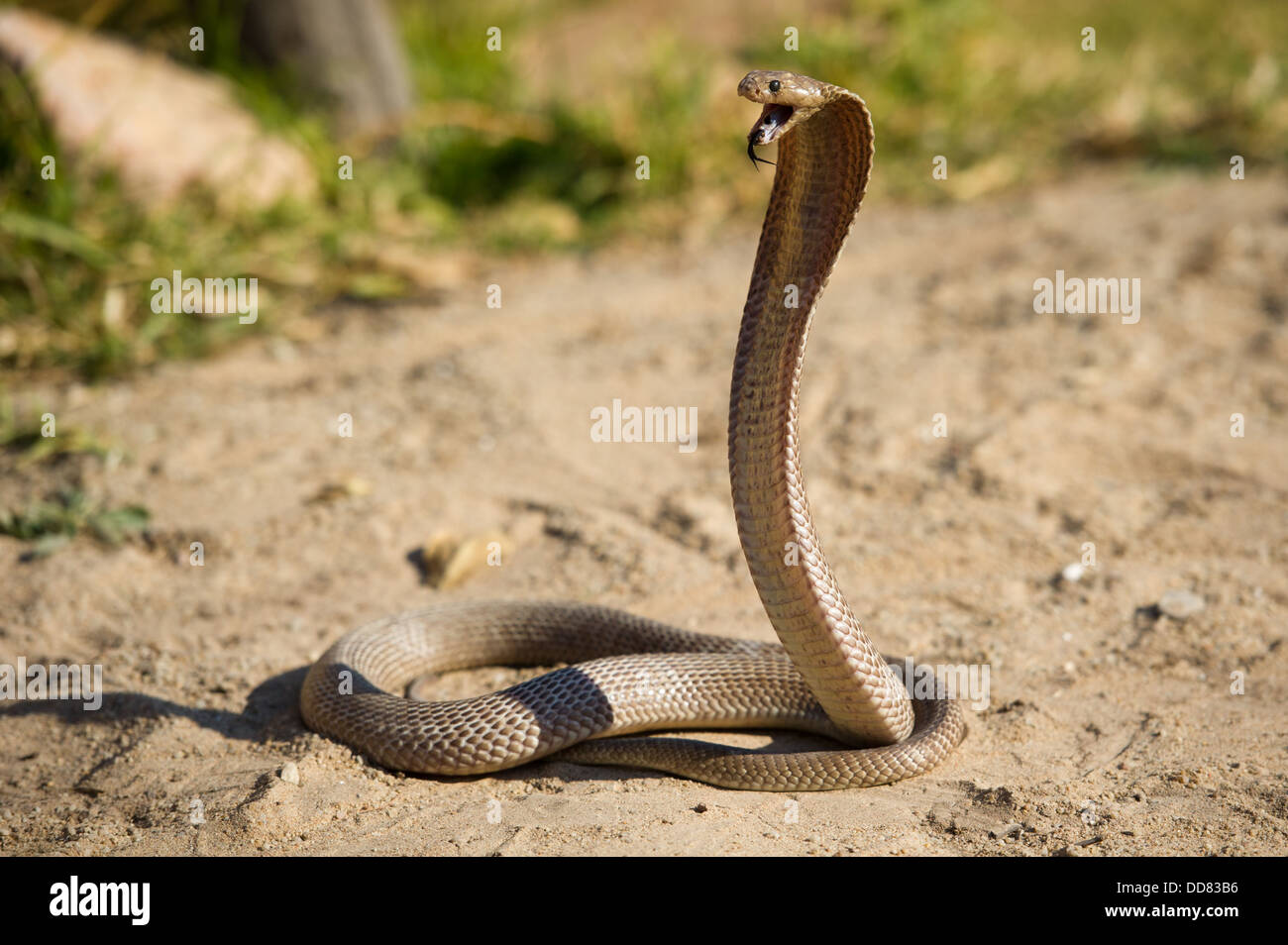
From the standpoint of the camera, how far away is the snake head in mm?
2816

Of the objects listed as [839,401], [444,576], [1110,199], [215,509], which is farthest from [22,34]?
[1110,199]

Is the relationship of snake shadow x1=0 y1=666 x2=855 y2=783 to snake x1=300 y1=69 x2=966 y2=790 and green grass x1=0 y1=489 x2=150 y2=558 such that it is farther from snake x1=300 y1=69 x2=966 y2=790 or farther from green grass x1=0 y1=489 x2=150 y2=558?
green grass x1=0 y1=489 x2=150 y2=558

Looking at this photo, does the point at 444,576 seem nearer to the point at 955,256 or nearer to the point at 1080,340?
the point at 1080,340

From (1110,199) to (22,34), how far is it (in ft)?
26.5

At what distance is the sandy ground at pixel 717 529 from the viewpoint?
11.9 ft

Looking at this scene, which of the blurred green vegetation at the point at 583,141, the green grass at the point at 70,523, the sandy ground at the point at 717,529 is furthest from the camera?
the blurred green vegetation at the point at 583,141

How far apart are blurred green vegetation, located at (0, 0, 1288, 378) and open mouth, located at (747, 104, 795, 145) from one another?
17.7 ft

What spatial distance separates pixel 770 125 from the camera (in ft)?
9.43
